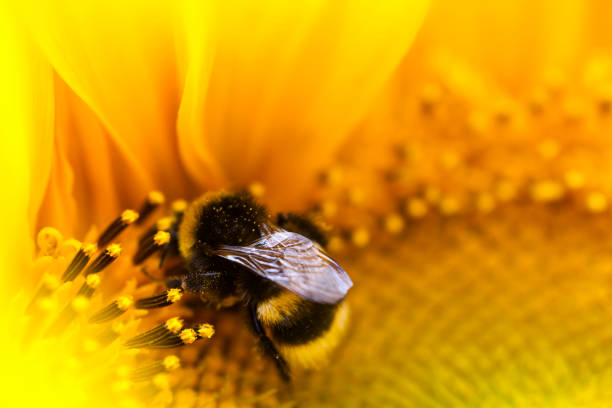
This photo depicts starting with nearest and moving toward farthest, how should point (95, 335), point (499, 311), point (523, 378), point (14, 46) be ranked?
point (14, 46) < point (95, 335) < point (523, 378) < point (499, 311)

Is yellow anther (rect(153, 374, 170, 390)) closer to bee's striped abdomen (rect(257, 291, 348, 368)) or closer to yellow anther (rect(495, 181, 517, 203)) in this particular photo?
bee's striped abdomen (rect(257, 291, 348, 368))

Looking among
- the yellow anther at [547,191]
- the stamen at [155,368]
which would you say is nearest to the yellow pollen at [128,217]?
the stamen at [155,368]

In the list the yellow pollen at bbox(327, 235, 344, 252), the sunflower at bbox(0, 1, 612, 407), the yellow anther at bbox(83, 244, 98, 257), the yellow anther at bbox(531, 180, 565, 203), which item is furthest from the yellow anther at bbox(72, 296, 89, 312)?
the yellow anther at bbox(531, 180, 565, 203)

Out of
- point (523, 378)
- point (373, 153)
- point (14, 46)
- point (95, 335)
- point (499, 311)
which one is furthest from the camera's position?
point (373, 153)

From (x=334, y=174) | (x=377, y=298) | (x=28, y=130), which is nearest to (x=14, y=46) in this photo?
(x=28, y=130)

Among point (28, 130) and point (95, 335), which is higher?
point (28, 130)

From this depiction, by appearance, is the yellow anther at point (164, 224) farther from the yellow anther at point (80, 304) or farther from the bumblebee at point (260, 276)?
the yellow anther at point (80, 304)

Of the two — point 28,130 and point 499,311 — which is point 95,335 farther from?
point 499,311

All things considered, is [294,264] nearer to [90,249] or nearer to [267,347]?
[267,347]
